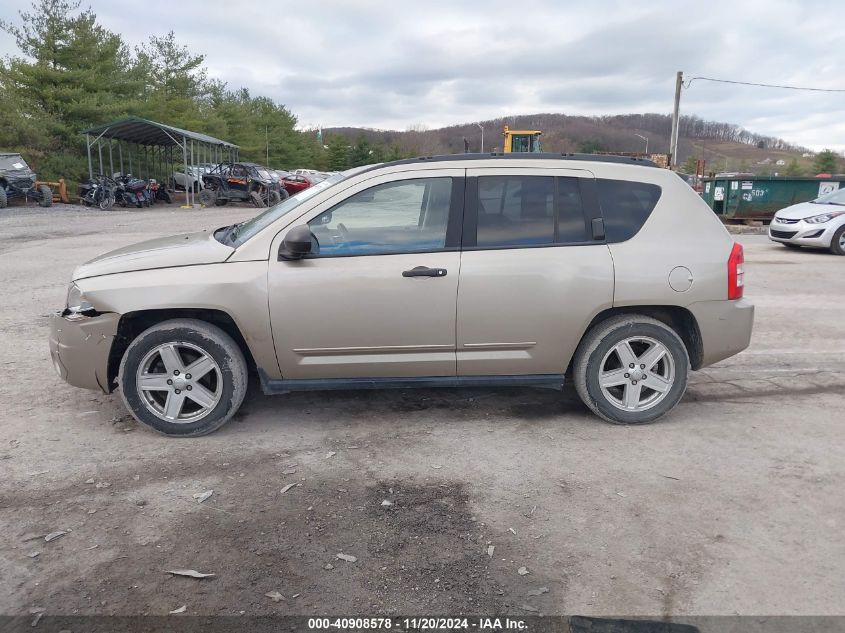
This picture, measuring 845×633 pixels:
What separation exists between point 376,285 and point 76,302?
1.86m

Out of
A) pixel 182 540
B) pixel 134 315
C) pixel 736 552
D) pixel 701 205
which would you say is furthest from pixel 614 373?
pixel 134 315

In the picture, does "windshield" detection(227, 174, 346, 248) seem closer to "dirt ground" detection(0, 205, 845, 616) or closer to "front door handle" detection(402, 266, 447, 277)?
"front door handle" detection(402, 266, 447, 277)

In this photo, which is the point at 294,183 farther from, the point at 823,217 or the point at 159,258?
the point at 159,258

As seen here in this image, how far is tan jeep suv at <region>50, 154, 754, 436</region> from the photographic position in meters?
4.17

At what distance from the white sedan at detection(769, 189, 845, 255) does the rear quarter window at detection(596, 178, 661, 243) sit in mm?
11058

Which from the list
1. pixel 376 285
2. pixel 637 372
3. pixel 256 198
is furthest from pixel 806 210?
pixel 256 198

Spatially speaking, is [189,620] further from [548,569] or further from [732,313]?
[732,313]

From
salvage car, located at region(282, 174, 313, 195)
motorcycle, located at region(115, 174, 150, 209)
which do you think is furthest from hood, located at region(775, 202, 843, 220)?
salvage car, located at region(282, 174, 313, 195)

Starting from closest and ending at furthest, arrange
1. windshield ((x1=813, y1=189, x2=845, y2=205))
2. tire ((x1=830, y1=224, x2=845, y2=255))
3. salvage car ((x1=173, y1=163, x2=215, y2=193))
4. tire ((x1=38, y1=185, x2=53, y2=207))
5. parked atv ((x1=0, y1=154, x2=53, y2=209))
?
1. tire ((x1=830, y1=224, x2=845, y2=255))
2. windshield ((x1=813, y1=189, x2=845, y2=205))
3. parked atv ((x1=0, y1=154, x2=53, y2=209))
4. tire ((x1=38, y1=185, x2=53, y2=207))
5. salvage car ((x1=173, y1=163, x2=215, y2=193))

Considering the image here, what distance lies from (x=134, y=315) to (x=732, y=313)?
3797mm

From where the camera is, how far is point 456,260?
4246 millimetres

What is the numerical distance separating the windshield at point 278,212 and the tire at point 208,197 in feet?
83.4

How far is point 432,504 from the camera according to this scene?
344 cm

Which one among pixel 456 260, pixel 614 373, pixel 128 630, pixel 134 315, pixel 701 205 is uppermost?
pixel 701 205
